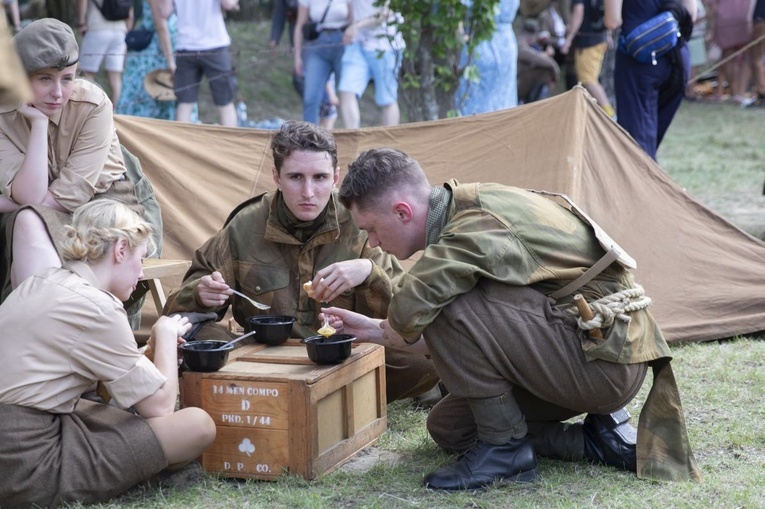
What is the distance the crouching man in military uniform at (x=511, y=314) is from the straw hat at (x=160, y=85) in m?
5.08

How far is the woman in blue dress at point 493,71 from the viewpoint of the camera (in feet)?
25.9

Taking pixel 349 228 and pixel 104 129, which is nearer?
pixel 349 228

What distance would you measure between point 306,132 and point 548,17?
10658 mm

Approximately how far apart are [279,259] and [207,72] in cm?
436

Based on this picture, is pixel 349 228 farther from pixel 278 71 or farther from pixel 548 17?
pixel 278 71

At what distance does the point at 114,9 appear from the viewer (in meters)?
8.43

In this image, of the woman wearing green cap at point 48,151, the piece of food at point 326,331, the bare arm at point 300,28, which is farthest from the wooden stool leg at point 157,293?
the bare arm at point 300,28

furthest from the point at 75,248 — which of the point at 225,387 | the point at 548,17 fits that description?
the point at 548,17

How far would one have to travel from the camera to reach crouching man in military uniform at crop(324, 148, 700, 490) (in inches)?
115

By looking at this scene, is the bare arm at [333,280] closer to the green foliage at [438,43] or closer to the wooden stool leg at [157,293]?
the wooden stool leg at [157,293]

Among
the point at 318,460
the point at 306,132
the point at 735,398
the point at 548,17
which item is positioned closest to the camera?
the point at 318,460

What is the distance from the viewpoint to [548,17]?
13648 mm

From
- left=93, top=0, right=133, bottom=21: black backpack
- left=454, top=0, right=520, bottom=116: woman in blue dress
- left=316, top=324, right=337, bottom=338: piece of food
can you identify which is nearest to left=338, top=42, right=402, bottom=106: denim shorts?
left=454, top=0, right=520, bottom=116: woman in blue dress

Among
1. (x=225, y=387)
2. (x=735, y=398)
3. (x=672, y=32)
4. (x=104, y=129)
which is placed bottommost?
(x=735, y=398)
